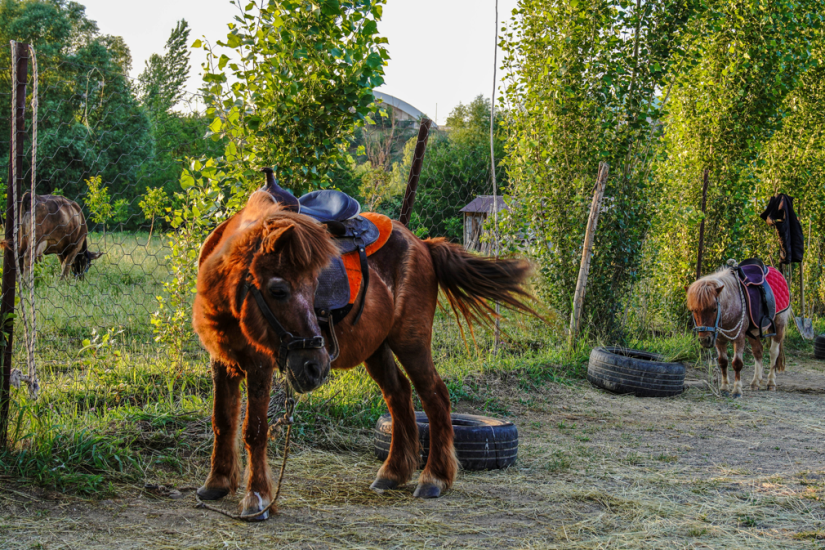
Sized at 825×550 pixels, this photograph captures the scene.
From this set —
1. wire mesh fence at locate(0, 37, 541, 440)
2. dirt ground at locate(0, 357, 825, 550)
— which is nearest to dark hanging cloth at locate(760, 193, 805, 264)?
wire mesh fence at locate(0, 37, 541, 440)

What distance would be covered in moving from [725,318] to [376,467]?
4.85m

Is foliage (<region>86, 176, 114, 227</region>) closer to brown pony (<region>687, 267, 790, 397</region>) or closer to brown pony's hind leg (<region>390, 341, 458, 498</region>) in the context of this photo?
brown pony's hind leg (<region>390, 341, 458, 498</region>)

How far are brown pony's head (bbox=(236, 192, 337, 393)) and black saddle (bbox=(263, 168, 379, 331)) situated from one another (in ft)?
1.00

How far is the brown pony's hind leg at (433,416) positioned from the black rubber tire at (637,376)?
3.28m

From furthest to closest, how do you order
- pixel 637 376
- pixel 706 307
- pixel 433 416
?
pixel 706 307
pixel 637 376
pixel 433 416

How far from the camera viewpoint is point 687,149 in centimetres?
933

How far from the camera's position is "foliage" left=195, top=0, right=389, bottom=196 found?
372cm

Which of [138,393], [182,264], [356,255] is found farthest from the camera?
[182,264]

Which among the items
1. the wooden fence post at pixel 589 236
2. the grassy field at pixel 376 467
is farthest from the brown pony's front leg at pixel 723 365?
→ the wooden fence post at pixel 589 236

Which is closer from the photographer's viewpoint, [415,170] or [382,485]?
[382,485]

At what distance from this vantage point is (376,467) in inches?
145

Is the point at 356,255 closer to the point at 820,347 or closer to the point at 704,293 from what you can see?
the point at 704,293

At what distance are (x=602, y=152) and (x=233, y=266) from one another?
5.76 meters

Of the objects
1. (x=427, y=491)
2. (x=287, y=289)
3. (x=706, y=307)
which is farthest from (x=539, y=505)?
(x=706, y=307)
